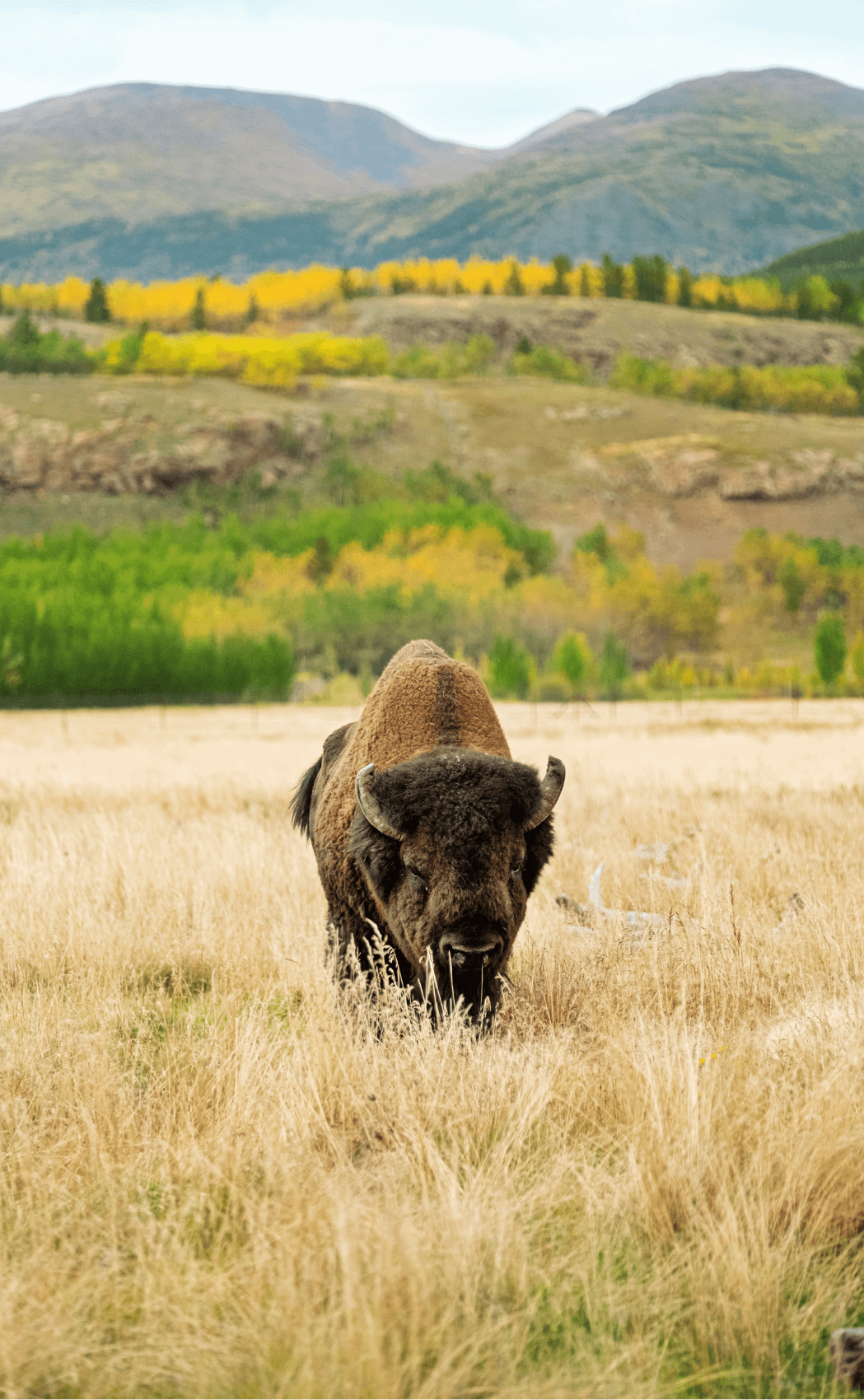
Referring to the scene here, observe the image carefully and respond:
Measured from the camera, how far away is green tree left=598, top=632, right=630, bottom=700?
71.9 metres

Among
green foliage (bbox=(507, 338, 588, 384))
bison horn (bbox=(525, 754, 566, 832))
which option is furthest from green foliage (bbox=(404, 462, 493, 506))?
bison horn (bbox=(525, 754, 566, 832))

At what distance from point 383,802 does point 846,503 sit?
150m

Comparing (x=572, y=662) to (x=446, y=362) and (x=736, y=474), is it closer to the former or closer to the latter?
(x=736, y=474)

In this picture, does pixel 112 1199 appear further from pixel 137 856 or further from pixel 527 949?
pixel 137 856

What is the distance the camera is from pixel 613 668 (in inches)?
3017

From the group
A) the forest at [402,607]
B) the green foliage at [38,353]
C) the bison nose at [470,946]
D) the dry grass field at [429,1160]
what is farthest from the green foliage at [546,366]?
the bison nose at [470,946]

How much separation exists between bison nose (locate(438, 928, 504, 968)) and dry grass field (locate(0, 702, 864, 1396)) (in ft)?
0.97

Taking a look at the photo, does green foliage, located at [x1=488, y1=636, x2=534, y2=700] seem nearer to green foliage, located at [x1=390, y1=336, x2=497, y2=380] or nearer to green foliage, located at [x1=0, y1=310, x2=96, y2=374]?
green foliage, located at [x1=0, y1=310, x2=96, y2=374]

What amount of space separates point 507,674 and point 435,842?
213ft

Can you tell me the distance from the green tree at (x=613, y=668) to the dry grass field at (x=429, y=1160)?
61.6 meters

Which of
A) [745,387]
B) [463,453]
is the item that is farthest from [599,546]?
[745,387]

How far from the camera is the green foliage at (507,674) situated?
2729 inches

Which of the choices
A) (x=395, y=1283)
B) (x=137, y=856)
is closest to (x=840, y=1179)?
(x=395, y=1283)

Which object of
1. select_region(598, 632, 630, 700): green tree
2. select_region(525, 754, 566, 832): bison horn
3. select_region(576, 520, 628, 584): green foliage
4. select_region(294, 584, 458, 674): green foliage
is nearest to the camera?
select_region(525, 754, 566, 832): bison horn
